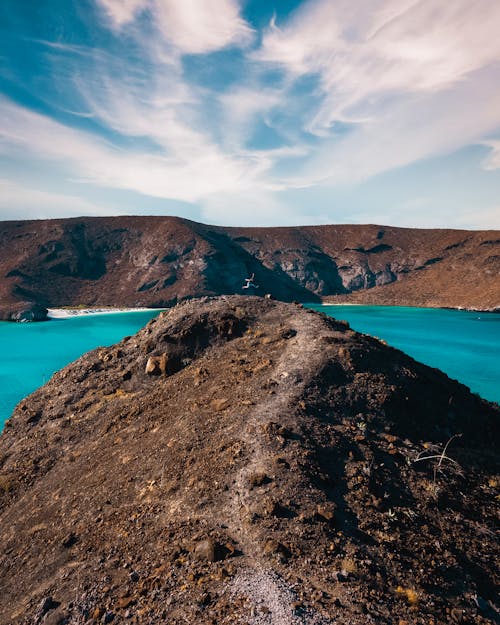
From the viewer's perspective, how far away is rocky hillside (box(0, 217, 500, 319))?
12725 cm

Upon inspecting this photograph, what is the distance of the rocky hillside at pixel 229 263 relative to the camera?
417ft

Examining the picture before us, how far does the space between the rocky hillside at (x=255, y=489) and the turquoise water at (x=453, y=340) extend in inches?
1047

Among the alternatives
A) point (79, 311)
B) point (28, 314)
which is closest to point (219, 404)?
point (28, 314)

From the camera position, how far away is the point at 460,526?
9547 mm

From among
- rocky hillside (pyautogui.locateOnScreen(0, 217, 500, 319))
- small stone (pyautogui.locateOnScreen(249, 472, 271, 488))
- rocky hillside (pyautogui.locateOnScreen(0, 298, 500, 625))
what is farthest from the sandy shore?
small stone (pyautogui.locateOnScreen(249, 472, 271, 488))

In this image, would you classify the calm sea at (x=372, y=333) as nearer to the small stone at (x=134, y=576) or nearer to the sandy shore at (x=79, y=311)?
the sandy shore at (x=79, y=311)

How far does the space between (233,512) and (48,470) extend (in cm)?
1030

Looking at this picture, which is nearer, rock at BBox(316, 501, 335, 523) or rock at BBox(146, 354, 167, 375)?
rock at BBox(316, 501, 335, 523)

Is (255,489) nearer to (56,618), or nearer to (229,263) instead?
(56,618)

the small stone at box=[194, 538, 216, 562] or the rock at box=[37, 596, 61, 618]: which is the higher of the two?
the small stone at box=[194, 538, 216, 562]

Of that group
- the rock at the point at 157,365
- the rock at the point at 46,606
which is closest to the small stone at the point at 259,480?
the rock at the point at 46,606

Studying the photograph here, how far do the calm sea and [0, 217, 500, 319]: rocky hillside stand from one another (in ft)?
85.8

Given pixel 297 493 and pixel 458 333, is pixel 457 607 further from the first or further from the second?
pixel 458 333

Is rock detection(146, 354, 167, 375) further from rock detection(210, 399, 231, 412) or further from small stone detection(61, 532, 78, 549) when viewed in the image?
small stone detection(61, 532, 78, 549)
